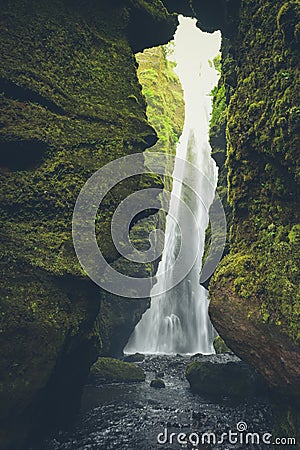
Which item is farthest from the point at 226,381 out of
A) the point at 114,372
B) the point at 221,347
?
the point at 221,347

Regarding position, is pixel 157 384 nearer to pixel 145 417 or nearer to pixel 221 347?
pixel 145 417

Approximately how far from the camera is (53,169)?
282 inches

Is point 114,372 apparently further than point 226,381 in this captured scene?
Yes

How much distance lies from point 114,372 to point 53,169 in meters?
9.38

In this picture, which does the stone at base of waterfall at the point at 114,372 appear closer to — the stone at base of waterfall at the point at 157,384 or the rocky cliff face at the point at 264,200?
the stone at base of waterfall at the point at 157,384

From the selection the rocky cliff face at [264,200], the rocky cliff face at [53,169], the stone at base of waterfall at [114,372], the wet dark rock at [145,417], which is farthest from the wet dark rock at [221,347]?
the rocky cliff face at [264,200]

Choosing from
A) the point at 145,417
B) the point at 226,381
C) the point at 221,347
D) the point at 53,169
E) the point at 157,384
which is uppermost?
the point at 53,169

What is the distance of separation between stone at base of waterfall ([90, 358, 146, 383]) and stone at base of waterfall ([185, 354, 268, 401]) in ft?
8.60

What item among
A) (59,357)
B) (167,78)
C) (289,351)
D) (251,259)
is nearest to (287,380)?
(289,351)

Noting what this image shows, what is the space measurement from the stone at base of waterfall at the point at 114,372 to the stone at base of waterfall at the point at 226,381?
103 inches

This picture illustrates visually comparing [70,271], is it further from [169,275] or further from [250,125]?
[169,275]

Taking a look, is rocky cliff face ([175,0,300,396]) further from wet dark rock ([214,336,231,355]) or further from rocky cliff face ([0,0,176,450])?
wet dark rock ([214,336,231,355])

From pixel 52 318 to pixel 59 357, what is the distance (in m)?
0.83

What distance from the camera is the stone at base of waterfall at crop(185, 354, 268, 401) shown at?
10.3m
